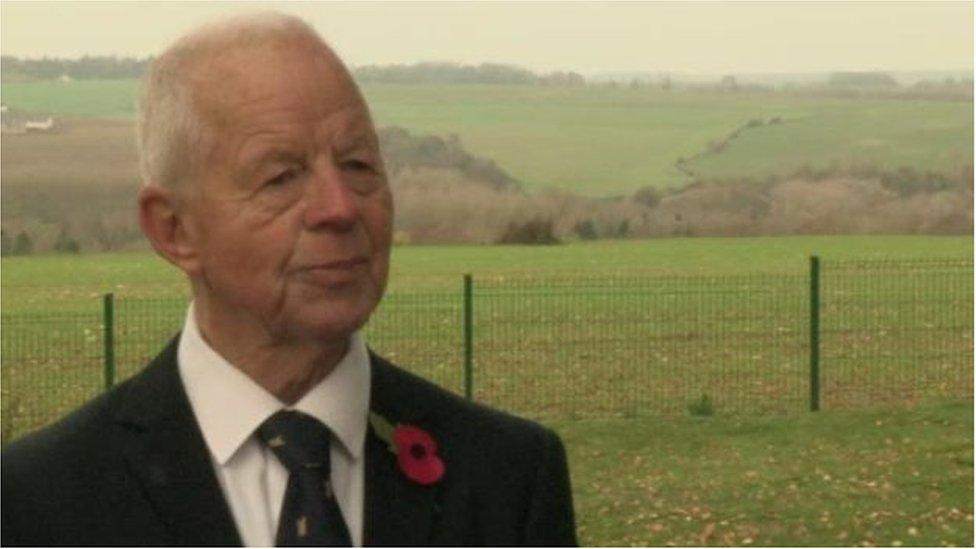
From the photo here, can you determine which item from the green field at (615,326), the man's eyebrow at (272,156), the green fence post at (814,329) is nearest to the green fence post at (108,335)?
the green field at (615,326)

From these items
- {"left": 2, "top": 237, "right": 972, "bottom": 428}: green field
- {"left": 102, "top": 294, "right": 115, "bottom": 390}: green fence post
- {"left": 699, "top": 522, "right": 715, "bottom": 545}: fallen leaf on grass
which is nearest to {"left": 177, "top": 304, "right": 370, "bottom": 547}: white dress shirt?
{"left": 699, "top": 522, "right": 715, "bottom": 545}: fallen leaf on grass

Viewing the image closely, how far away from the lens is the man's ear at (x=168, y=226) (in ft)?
6.68

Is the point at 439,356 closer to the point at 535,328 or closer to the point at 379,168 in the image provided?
the point at 535,328

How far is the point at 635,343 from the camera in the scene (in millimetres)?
24422

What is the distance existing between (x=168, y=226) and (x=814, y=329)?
17.1m

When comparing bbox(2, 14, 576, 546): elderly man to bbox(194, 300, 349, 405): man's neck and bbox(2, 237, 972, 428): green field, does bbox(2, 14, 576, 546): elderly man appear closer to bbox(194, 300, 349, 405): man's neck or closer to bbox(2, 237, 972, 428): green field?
bbox(194, 300, 349, 405): man's neck

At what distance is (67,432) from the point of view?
209cm

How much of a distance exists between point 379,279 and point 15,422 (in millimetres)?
16566

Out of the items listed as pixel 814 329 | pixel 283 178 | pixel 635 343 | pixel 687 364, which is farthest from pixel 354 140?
pixel 635 343

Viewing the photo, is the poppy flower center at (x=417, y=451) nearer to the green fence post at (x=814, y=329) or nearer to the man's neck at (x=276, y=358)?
the man's neck at (x=276, y=358)

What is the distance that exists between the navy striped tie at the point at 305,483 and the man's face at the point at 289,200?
0.28ft

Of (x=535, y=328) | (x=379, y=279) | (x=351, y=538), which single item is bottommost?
(x=535, y=328)

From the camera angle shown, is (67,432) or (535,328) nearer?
(67,432)

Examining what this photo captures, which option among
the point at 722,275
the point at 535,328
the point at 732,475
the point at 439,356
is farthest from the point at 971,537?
the point at 722,275
